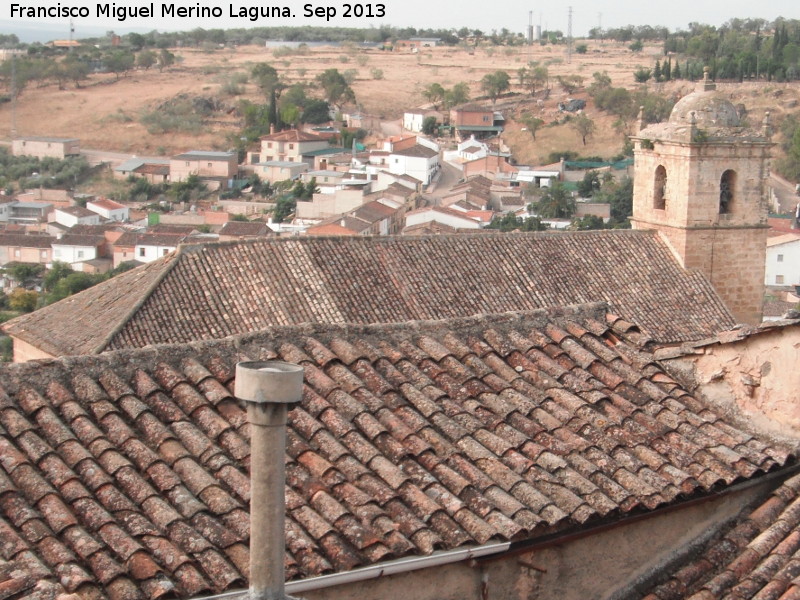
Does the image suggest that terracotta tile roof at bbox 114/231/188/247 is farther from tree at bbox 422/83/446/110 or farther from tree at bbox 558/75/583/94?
tree at bbox 558/75/583/94

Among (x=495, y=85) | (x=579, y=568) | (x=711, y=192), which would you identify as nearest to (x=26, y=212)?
(x=495, y=85)

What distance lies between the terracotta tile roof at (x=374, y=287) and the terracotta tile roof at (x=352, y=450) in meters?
10.3

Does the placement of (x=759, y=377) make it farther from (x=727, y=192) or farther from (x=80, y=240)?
(x=80, y=240)

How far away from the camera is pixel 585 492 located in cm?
461

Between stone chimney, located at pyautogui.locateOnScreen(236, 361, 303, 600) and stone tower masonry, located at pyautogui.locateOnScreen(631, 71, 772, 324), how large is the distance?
60.8 ft

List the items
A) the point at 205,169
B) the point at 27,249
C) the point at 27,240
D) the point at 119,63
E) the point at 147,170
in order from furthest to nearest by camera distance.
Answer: the point at 119,63 < the point at 147,170 < the point at 205,169 < the point at 27,240 < the point at 27,249

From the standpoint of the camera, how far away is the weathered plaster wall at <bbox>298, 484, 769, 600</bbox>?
420cm

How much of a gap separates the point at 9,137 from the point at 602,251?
62872 mm

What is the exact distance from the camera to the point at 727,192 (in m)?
21.8

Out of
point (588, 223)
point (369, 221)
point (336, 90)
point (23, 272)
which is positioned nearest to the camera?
point (369, 221)

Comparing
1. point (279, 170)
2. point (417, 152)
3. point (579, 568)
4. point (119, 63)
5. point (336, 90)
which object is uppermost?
point (119, 63)

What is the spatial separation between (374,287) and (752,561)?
13212 millimetres

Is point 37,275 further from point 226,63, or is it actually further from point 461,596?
point 226,63

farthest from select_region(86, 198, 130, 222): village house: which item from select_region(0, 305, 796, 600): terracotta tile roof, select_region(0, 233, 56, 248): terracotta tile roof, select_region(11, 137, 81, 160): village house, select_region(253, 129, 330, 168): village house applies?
select_region(0, 305, 796, 600): terracotta tile roof
